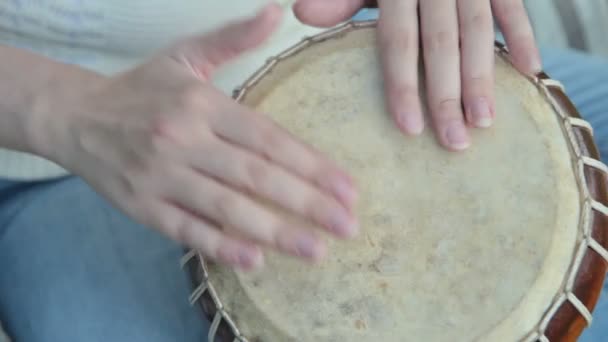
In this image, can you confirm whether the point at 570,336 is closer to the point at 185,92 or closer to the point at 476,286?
the point at 476,286

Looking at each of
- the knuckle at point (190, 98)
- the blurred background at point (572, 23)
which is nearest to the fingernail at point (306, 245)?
the knuckle at point (190, 98)

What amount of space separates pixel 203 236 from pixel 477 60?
11.3 inches

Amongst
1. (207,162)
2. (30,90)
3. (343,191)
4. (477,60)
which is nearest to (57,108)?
(30,90)

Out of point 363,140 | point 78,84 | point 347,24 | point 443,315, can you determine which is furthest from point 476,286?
point 78,84

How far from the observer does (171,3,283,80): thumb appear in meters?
0.56

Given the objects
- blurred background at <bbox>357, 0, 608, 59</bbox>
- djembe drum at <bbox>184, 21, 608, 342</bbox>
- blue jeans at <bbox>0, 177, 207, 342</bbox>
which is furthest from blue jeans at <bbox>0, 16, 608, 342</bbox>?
blurred background at <bbox>357, 0, 608, 59</bbox>

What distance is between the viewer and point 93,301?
79 centimetres

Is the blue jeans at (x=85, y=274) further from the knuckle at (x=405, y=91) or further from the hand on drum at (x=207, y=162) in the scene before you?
the knuckle at (x=405, y=91)

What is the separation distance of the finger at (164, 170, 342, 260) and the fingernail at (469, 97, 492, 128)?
175mm

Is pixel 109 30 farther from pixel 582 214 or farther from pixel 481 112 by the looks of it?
pixel 582 214

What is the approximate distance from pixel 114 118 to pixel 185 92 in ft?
0.22

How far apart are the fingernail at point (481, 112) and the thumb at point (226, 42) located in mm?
184

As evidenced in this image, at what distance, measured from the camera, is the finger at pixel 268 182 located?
0.54m

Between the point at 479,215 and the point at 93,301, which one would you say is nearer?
the point at 479,215
